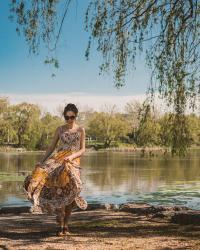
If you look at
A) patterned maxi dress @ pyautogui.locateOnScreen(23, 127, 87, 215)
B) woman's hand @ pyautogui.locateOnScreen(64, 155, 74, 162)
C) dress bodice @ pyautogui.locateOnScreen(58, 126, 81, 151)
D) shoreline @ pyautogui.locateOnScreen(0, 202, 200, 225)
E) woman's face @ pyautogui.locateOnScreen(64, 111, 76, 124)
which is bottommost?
shoreline @ pyautogui.locateOnScreen(0, 202, 200, 225)

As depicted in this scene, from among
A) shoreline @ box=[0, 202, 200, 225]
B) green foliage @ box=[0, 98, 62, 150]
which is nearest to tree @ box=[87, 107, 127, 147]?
green foliage @ box=[0, 98, 62, 150]

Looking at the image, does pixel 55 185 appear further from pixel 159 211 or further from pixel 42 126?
pixel 42 126

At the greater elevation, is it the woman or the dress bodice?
the dress bodice

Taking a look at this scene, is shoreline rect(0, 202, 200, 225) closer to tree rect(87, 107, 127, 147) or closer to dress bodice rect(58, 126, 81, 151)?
dress bodice rect(58, 126, 81, 151)

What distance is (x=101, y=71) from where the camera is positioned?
289 inches

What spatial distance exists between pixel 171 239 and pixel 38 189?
1.76 m

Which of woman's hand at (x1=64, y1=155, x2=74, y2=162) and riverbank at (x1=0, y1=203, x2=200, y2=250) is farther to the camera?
woman's hand at (x1=64, y1=155, x2=74, y2=162)

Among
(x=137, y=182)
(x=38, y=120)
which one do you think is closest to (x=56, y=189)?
(x=137, y=182)

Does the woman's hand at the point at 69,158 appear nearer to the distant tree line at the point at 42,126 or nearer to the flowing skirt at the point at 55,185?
the flowing skirt at the point at 55,185

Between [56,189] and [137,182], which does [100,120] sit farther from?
[56,189]

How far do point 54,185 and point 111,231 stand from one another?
1.24 metres

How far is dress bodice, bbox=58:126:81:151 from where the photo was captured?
6098 mm

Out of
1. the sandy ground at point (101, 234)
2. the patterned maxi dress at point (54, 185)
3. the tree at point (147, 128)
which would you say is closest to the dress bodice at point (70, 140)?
the patterned maxi dress at point (54, 185)

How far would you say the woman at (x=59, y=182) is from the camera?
19.3 feet
